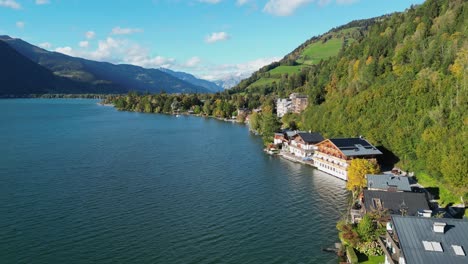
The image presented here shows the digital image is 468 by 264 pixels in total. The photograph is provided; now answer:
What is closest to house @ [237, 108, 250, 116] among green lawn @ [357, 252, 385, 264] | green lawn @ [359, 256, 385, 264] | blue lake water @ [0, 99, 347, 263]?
blue lake water @ [0, 99, 347, 263]

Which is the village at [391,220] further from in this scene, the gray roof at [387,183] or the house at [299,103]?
the house at [299,103]

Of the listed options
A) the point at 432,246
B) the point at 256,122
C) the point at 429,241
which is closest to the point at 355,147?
the point at 429,241

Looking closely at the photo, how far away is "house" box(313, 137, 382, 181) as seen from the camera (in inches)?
2339

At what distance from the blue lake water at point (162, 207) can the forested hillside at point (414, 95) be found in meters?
12.5

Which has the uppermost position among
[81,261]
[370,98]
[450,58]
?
[450,58]

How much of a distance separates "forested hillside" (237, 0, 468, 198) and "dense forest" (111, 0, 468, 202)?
0.09 m

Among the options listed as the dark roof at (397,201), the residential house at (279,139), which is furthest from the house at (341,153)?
the residential house at (279,139)

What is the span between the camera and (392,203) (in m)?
37.8

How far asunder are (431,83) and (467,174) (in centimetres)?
2656

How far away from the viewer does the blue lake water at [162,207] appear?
34.1 metres

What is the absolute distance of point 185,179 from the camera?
192ft

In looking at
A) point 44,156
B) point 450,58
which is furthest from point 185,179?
point 450,58

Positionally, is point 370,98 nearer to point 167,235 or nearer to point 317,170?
point 317,170

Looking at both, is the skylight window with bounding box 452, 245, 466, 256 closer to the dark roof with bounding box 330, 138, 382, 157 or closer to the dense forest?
the dense forest
